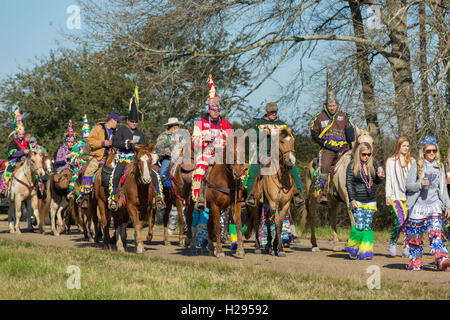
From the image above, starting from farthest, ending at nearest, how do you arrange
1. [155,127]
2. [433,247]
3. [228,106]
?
[155,127], [228,106], [433,247]

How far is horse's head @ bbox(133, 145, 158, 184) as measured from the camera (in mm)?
13039

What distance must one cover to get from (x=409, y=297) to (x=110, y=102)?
82.1 ft

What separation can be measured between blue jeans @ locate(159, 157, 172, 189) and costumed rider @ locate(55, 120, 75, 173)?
15.7 feet

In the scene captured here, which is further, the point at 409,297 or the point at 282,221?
the point at 282,221

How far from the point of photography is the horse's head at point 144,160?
1304cm

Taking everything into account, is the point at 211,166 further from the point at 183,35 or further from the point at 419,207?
the point at 183,35

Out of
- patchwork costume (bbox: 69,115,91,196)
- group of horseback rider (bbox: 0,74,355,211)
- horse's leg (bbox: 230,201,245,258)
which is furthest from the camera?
patchwork costume (bbox: 69,115,91,196)

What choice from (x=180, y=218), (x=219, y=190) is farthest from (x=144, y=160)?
(x=180, y=218)

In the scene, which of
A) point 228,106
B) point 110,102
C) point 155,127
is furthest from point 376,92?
point 110,102

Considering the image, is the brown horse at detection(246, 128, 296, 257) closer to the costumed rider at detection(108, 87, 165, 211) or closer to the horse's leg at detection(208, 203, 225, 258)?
the horse's leg at detection(208, 203, 225, 258)

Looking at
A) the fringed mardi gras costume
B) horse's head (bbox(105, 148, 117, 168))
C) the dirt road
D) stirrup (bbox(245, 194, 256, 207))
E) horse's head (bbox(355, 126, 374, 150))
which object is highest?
horse's head (bbox(355, 126, 374, 150))

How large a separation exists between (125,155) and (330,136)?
4.55m

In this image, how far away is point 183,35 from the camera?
71.9 ft

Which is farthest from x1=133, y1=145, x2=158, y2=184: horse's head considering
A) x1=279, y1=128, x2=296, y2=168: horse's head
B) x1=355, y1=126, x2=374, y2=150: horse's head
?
x1=355, y1=126, x2=374, y2=150: horse's head
